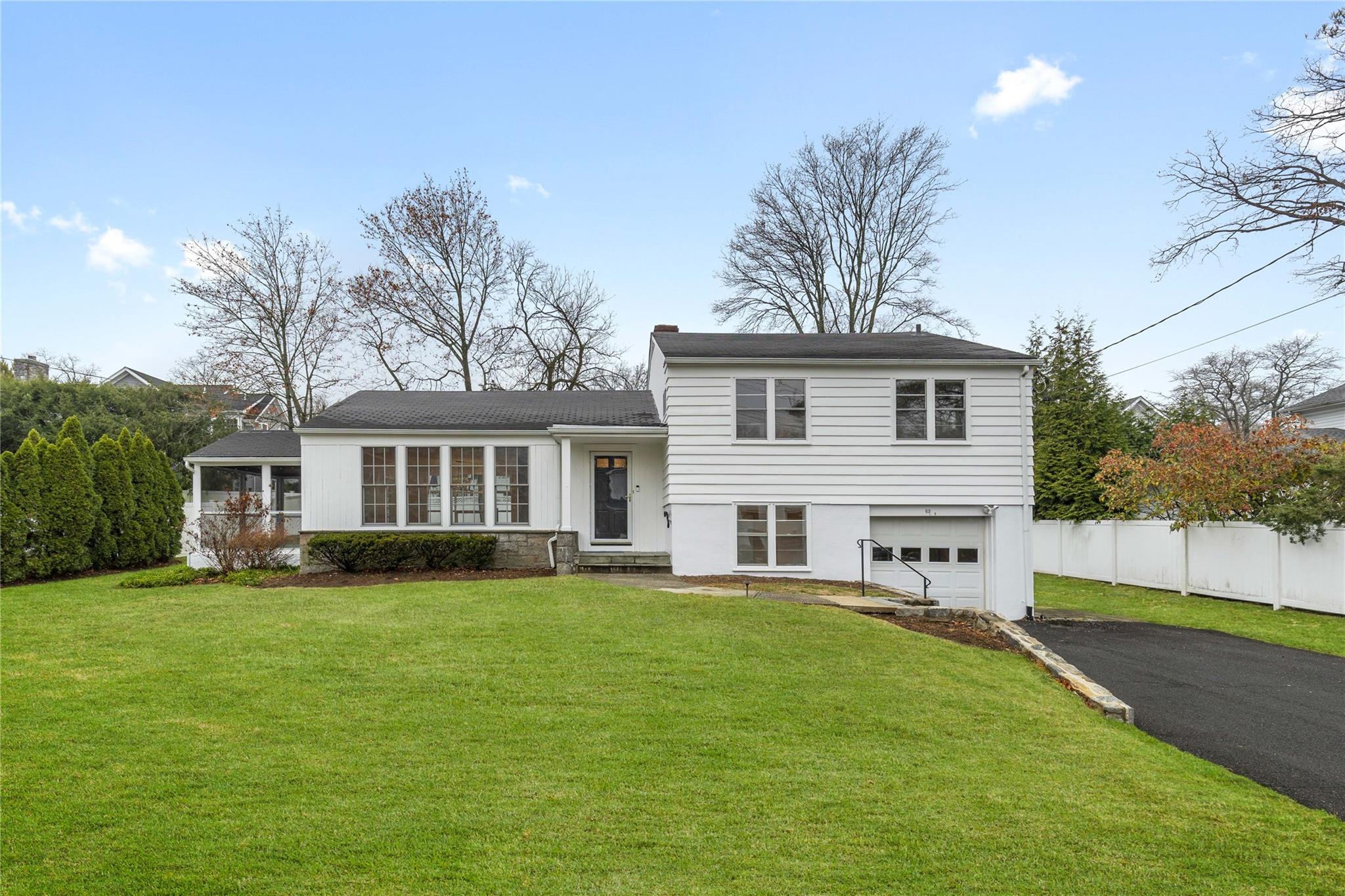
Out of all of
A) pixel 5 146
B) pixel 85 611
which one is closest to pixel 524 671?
pixel 85 611

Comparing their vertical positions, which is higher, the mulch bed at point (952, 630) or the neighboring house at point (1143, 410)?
the neighboring house at point (1143, 410)

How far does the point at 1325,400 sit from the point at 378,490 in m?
40.4

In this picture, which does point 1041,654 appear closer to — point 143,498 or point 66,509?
point 66,509

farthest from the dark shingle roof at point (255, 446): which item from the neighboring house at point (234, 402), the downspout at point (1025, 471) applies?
the downspout at point (1025, 471)

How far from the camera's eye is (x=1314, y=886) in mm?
3561

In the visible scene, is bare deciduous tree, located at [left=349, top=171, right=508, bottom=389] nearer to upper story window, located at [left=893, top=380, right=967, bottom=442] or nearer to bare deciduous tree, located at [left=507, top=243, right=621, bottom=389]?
bare deciduous tree, located at [left=507, top=243, right=621, bottom=389]

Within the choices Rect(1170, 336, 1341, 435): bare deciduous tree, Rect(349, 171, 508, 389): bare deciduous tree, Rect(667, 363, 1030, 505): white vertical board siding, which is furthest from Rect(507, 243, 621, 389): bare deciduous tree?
Rect(1170, 336, 1341, 435): bare deciduous tree

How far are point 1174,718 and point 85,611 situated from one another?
40.9 feet

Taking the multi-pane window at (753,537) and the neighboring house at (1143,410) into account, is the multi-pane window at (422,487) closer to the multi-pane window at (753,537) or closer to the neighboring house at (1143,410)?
the multi-pane window at (753,537)

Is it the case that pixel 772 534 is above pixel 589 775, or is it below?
above

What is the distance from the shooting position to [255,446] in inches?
730

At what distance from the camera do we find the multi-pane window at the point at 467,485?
15.0 meters

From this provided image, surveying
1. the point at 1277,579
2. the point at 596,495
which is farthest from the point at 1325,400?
the point at 596,495

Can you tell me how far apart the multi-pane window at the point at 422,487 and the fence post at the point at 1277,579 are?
16.0 metres
